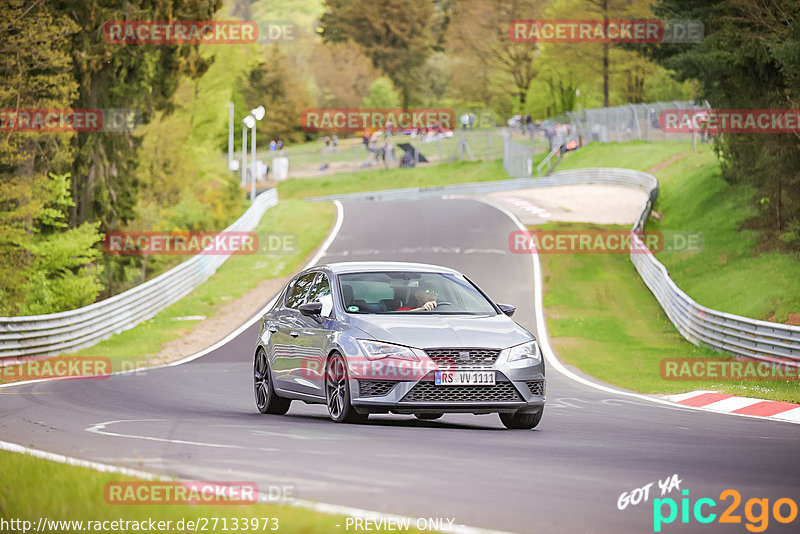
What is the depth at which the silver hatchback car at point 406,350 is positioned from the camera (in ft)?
38.5

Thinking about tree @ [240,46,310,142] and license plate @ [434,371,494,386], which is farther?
tree @ [240,46,310,142]

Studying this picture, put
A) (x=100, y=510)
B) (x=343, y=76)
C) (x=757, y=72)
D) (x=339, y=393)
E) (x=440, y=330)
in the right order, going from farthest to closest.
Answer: (x=343, y=76)
(x=757, y=72)
(x=339, y=393)
(x=440, y=330)
(x=100, y=510)

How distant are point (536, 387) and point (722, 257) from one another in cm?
2830

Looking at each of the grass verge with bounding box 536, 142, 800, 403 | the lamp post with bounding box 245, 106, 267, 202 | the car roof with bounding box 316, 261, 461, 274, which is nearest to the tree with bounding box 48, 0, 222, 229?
the lamp post with bounding box 245, 106, 267, 202

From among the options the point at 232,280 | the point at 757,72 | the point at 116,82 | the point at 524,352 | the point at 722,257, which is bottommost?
the point at 232,280

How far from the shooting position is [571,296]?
36.7m

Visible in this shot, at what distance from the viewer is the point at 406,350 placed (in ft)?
38.5

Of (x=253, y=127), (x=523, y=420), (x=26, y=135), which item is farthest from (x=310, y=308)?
(x=253, y=127)

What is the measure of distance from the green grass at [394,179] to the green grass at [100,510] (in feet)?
263

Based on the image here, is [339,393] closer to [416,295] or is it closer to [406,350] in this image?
[406,350]

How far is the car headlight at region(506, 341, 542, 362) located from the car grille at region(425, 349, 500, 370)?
0.16 metres

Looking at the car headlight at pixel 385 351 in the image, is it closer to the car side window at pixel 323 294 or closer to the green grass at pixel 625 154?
the car side window at pixel 323 294

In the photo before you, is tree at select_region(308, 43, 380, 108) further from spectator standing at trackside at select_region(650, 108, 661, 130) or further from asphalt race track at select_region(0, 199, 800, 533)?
asphalt race track at select_region(0, 199, 800, 533)

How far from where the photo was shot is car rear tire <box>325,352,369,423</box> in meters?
12.1
